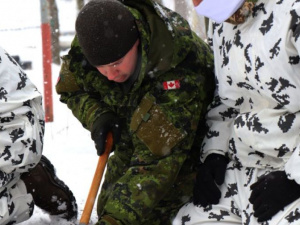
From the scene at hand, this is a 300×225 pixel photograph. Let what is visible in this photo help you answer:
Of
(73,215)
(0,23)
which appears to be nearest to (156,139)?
(73,215)

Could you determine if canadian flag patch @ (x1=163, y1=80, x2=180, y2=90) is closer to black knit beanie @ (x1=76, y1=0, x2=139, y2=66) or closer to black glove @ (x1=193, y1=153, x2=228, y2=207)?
black knit beanie @ (x1=76, y1=0, x2=139, y2=66)

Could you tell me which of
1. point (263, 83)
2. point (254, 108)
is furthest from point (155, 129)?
point (263, 83)

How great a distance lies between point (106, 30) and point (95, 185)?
84cm

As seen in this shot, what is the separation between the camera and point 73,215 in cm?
306

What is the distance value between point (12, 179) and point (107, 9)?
0.99m

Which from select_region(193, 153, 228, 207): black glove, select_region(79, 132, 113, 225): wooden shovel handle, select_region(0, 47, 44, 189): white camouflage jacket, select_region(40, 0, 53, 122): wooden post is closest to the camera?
select_region(193, 153, 228, 207): black glove

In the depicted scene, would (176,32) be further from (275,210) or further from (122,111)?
(275,210)

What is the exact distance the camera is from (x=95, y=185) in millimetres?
2727

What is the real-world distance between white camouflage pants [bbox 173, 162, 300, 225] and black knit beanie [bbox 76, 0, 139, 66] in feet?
2.41

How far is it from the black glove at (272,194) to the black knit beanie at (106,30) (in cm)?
83

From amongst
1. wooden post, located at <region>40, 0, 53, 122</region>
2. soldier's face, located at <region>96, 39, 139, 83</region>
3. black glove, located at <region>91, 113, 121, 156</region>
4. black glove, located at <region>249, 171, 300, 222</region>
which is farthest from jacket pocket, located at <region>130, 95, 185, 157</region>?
wooden post, located at <region>40, 0, 53, 122</region>

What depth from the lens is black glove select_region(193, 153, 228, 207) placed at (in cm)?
240

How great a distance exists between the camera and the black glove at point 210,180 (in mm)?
2402

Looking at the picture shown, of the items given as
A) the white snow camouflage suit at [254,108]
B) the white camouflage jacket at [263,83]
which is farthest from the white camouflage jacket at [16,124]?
the white camouflage jacket at [263,83]
